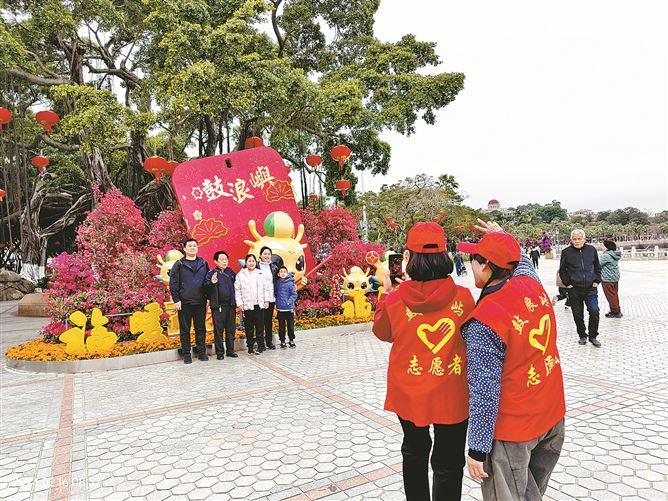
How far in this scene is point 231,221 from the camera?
27.7 ft

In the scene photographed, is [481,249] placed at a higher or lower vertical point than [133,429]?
higher

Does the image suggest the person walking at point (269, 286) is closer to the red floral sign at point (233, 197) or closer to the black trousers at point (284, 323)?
the black trousers at point (284, 323)

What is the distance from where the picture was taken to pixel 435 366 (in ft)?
5.86

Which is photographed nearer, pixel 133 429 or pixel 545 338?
pixel 545 338

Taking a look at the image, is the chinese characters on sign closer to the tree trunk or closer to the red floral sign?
the red floral sign

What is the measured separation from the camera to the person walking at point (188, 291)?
562 centimetres

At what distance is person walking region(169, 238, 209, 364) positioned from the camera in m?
5.62

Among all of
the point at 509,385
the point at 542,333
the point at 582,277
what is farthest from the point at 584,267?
the point at 509,385

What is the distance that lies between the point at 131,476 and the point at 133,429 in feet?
2.72

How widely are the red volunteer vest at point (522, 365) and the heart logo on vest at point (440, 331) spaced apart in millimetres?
208

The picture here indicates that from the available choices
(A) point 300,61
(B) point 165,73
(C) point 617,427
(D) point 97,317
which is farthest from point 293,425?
(A) point 300,61

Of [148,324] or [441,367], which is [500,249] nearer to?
[441,367]

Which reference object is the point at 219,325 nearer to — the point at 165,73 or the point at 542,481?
the point at 542,481

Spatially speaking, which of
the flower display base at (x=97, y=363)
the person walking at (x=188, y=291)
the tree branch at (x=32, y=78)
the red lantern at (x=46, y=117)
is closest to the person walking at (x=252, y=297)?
the person walking at (x=188, y=291)
